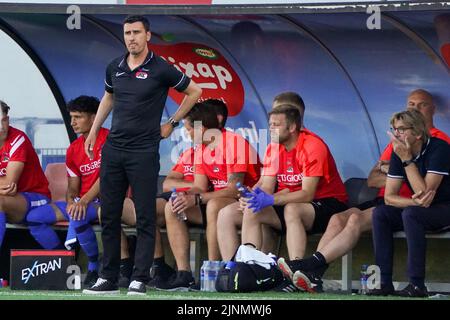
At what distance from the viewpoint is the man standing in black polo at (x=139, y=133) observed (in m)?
8.18

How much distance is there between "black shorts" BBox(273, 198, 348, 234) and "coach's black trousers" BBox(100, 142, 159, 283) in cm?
142

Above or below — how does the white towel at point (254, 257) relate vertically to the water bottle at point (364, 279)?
above

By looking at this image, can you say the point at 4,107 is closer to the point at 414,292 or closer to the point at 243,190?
the point at 243,190

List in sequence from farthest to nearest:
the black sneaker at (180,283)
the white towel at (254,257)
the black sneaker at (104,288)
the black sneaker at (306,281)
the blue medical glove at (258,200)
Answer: the black sneaker at (180,283) → the blue medical glove at (258,200) → the white towel at (254,257) → the black sneaker at (306,281) → the black sneaker at (104,288)

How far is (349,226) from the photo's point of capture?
9148 millimetres

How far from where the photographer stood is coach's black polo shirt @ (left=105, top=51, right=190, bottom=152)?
8.18m

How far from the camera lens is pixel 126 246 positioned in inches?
389

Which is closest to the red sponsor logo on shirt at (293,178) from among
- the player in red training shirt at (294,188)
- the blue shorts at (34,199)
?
the player in red training shirt at (294,188)

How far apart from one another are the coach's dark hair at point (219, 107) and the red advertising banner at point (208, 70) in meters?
0.58

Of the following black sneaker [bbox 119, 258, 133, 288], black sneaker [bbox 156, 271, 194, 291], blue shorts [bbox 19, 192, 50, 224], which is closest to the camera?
black sneaker [bbox 156, 271, 194, 291]

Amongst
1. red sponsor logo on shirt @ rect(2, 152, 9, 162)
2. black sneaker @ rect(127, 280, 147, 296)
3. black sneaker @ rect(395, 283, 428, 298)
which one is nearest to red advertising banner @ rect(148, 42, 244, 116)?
red sponsor logo on shirt @ rect(2, 152, 9, 162)

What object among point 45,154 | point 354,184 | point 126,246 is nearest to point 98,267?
point 126,246

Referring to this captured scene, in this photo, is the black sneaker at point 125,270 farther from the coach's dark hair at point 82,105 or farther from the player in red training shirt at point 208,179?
the coach's dark hair at point 82,105

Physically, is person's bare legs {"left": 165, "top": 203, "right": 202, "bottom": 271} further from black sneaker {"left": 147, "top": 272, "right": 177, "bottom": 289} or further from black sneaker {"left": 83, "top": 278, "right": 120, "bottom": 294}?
black sneaker {"left": 83, "top": 278, "right": 120, "bottom": 294}
